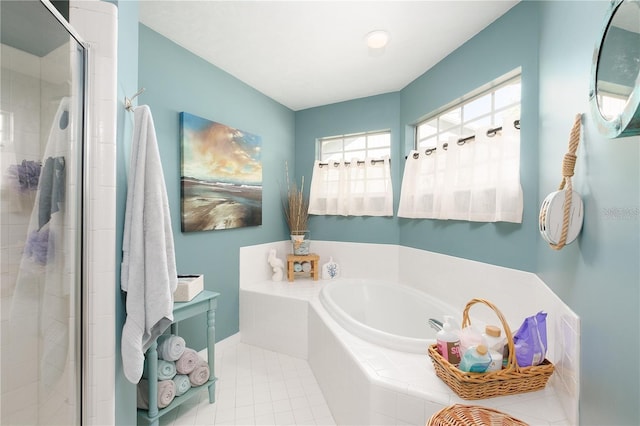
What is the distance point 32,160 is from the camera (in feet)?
2.83

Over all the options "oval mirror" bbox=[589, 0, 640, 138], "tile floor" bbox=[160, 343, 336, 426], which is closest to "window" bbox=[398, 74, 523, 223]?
"oval mirror" bbox=[589, 0, 640, 138]

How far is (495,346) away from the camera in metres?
1.12

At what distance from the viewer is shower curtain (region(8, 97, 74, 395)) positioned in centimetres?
86

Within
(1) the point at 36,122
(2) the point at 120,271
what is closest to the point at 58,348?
(2) the point at 120,271

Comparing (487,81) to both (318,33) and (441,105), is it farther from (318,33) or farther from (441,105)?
(318,33)

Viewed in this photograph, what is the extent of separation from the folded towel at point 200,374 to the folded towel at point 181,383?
1.5 inches

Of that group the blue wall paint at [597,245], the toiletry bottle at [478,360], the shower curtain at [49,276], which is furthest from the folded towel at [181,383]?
the blue wall paint at [597,245]

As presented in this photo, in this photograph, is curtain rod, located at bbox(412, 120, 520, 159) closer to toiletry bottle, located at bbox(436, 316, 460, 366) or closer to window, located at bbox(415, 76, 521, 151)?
window, located at bbox(415, 76, 521, 151)

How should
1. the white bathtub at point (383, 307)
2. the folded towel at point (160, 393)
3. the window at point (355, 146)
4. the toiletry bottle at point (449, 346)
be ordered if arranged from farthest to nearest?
1. the window at point (355, 146)
2. the white bathtub at point (383, 307)
3. the folded towel at point (160, 393)
4. the toiletry bottle at point (449, 346)

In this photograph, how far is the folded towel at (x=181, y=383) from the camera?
156cm

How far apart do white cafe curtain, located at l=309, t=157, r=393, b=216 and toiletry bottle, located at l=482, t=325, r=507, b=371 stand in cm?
168

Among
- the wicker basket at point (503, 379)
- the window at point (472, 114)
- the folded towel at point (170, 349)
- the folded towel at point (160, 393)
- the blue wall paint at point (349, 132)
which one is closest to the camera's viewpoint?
the wicker basket at point (503, 379)

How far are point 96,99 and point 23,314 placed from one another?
776 mm

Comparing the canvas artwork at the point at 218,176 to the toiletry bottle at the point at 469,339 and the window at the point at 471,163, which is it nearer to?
the window at the point at 471,163
